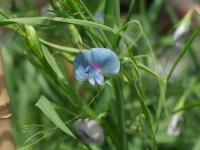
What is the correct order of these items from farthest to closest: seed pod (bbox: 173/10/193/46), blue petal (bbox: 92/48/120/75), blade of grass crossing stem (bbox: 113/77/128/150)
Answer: seed pod (bbox: 173/10/193/46), blade of grass crossing stem (bbox: 113/77/128/150), blue petal (bbox: 92/48/120/75)

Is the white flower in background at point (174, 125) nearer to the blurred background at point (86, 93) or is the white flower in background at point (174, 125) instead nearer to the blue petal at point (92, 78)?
the blurred background at point (86, 93)

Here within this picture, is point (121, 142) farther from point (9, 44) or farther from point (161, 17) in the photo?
point (161, 17)

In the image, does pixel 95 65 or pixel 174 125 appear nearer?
pixel 95 65

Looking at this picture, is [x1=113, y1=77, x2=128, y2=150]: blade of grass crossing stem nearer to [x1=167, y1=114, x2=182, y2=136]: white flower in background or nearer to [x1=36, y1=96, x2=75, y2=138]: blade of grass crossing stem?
[x1=36, y1=96, x2=75, y2=138]: blade of grass crossing stem

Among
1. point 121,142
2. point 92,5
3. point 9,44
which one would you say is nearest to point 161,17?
point 9,44

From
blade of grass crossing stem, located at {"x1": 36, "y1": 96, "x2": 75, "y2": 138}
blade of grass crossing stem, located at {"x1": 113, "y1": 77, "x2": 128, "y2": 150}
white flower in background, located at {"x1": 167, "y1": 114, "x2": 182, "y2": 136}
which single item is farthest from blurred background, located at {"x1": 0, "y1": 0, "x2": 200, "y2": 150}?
blade of grass crossing stem, located at {"x1": 36, "y1": 96, "x2": 75, "y2": 138}

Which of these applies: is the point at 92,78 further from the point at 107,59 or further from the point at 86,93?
the point at 86,93

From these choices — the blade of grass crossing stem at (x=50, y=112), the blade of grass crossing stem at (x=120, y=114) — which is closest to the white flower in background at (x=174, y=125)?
the blade of grass crossing stem at (x=120, y=114)

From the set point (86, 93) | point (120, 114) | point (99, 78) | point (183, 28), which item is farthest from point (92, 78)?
point (86, 93)
